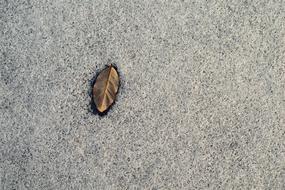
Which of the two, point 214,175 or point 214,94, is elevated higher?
point 214,94

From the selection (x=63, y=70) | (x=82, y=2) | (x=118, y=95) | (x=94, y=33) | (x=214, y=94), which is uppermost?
(x=82, y=2)

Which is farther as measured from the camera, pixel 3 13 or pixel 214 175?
pixel 3 13

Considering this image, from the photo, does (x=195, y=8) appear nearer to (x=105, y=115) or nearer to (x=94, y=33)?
(x=94, y=33)

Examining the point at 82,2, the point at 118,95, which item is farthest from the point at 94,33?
the point at 118,95
